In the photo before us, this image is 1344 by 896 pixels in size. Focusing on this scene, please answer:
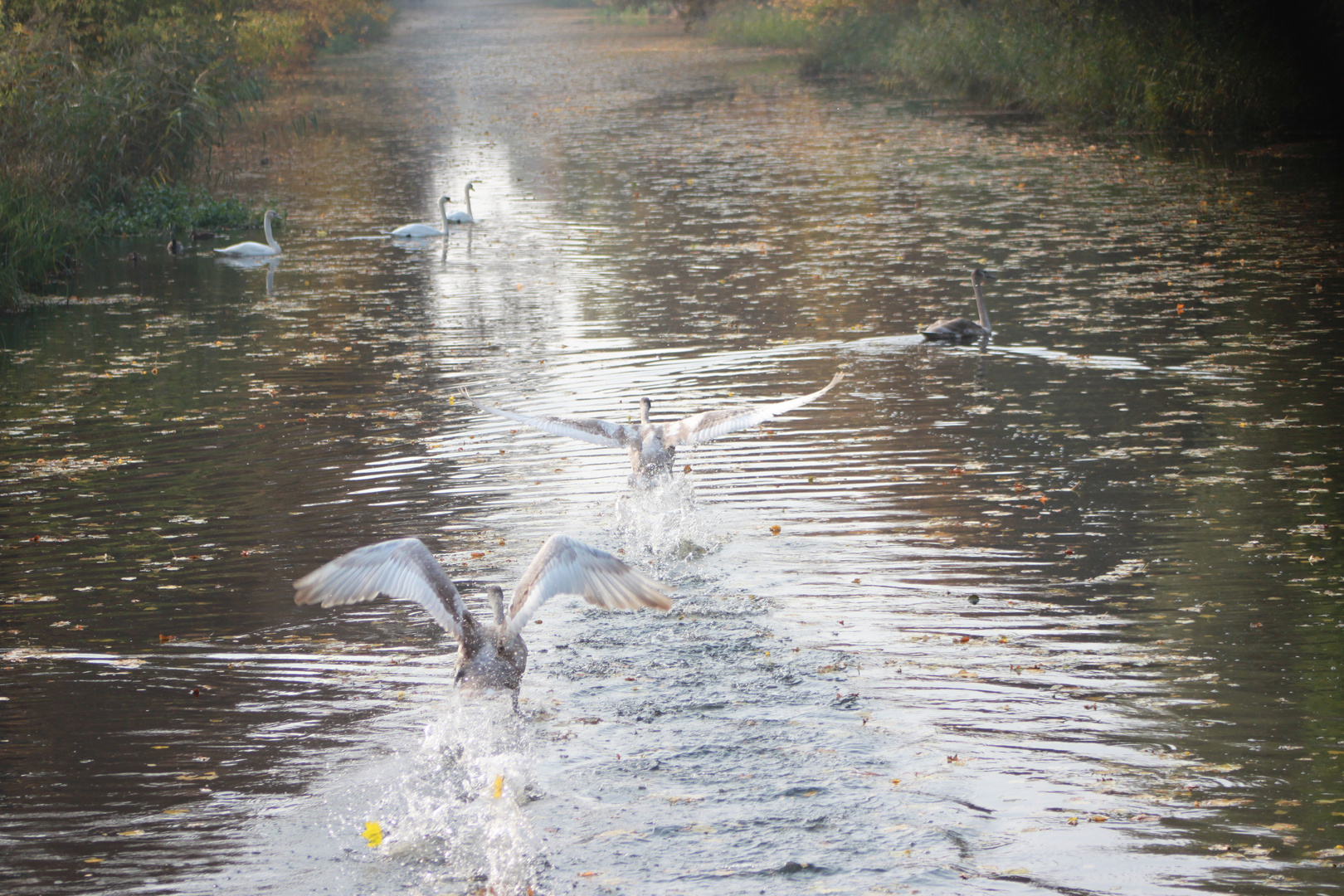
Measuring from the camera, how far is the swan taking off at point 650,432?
912 cm

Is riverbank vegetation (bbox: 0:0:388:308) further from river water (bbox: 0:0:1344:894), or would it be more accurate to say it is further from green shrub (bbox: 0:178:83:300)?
river water (bbox: 0:0:1344:894)

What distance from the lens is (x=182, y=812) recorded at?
5.87 metres

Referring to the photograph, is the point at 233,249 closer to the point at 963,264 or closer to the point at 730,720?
the point at 963,264

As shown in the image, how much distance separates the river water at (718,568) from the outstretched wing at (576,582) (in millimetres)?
668

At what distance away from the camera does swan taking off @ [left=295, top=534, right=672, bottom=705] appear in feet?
20.2

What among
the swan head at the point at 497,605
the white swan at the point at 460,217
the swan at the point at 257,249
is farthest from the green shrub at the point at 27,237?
the swan head at the point at 497,605

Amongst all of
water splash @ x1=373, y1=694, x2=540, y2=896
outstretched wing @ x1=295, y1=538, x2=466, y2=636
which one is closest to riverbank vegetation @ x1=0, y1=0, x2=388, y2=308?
outstretched wing @ x1=295, y1=538, x2=466, y2=636

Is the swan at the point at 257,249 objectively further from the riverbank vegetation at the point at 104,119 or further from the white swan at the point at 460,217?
the white swan at the point at 460,217

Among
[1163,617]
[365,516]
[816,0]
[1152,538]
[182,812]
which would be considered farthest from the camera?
[816,0]

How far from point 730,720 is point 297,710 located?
2.19 metres

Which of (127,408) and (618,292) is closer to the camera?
(127,408)

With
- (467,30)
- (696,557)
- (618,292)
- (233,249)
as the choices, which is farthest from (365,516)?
(467,30)

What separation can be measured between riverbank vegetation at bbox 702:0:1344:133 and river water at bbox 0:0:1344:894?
27.6ft

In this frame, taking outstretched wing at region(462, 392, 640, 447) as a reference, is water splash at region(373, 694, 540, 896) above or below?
below
